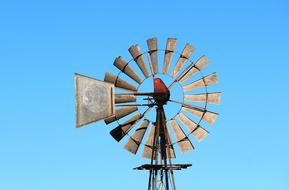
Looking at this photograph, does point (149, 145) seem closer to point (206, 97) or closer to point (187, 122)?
point (187, 122)

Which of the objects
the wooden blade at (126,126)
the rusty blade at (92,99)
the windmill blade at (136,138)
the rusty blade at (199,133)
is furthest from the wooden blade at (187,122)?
the rusty blade at (92,99)

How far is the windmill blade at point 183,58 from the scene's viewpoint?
61.5 ft

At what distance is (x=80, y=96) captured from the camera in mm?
17469

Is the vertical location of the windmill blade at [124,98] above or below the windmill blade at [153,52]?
below

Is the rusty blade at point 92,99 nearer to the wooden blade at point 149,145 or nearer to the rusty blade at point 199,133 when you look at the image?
the wooden blade at point 149,145

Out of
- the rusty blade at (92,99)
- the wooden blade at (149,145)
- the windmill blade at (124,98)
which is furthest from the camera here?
the wooden blade at (149,145)

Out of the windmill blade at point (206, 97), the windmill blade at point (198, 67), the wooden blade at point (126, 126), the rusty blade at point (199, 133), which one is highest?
the windmill blade at point (198, 67)

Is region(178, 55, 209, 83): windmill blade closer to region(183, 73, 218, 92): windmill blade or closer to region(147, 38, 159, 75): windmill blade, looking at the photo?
region(183, 73, 218, 92): windmill blade

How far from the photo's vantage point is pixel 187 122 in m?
18.8

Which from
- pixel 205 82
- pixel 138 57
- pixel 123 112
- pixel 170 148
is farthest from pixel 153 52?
pixel 170 148

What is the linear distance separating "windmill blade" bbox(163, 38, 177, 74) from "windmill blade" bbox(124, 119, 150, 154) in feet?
5.03

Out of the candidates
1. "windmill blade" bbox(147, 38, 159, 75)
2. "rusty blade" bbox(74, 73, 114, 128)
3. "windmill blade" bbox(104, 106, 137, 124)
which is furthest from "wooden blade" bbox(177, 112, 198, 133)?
"rusty blade" bbox(74, 73, 114, 128)

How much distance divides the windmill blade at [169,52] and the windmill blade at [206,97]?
94 centimetres

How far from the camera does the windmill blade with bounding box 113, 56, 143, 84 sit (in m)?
18.8
